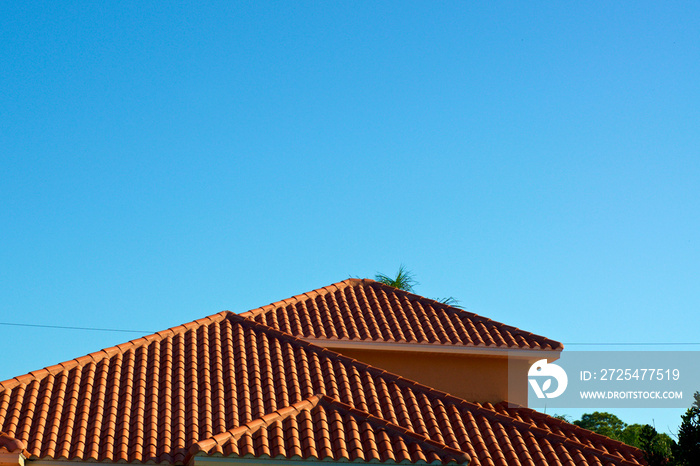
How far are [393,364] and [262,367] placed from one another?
3.74 metres

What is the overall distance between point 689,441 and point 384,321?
8532mm

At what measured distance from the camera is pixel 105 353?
1592cm

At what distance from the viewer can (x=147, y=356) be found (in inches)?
631

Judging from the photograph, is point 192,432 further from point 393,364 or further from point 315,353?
point 393,364

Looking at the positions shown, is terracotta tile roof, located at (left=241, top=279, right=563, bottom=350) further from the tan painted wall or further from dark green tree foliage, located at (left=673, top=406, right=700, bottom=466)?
dark green tree foliage, located at (left=673, top=406, right=700, bottom=466)

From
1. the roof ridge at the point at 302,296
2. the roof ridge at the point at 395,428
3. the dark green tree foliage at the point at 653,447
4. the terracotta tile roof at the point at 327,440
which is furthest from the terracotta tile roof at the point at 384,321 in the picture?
the dark green tree foliage at the point at 653,447

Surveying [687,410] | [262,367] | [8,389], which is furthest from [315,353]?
[687,410]

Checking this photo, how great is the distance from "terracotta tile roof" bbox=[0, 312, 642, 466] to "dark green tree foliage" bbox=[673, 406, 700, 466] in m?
2.67

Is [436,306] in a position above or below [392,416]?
above

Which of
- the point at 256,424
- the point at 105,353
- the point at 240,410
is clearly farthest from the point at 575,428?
the point at 105,353

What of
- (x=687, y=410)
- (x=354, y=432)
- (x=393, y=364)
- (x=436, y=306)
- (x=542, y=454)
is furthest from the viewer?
(x=436, y=306)

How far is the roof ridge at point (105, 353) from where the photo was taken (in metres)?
14.7

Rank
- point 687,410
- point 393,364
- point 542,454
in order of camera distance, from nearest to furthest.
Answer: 1. point 687,410
2. point 542,454
3. point 393,364

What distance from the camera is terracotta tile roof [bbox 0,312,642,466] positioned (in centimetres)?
1253
